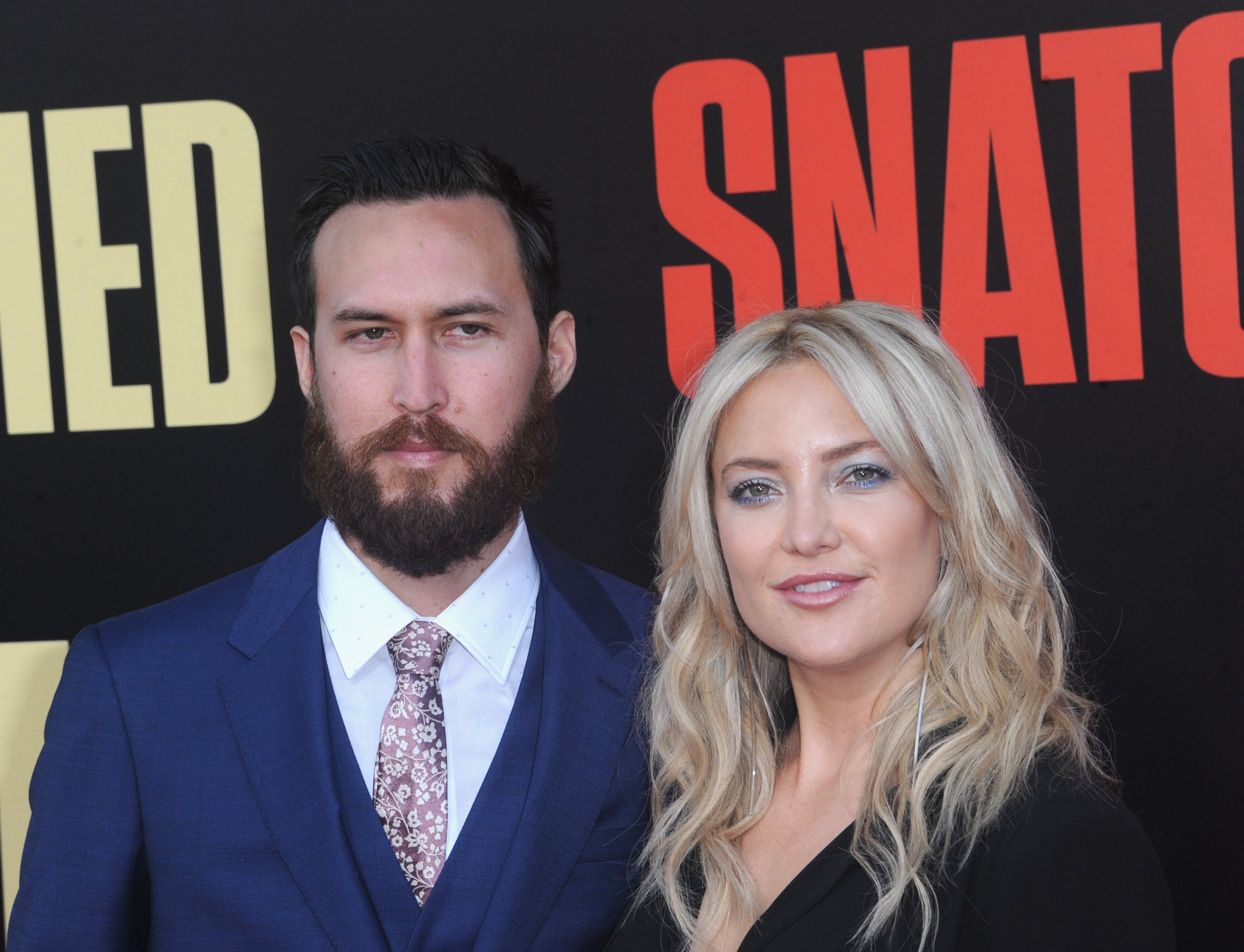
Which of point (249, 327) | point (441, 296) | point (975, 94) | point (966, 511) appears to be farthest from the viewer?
point (249, 327)

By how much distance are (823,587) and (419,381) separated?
0.67m

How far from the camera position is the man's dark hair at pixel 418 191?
1.97 m

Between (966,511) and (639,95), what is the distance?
1.42m

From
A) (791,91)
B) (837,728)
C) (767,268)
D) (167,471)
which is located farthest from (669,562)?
(167,471)

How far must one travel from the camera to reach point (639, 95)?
2.65 metres

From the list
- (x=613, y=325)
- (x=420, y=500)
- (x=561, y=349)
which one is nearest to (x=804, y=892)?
(x=420, y=500)

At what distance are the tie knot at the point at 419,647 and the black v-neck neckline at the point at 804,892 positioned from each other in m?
0.59

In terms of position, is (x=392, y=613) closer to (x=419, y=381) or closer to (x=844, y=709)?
(x=419, y=381)

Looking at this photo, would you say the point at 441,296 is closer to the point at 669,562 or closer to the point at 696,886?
the point at 669,562

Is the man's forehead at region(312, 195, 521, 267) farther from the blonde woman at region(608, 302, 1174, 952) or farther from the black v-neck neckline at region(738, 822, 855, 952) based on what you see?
the black v-neck neckline at region(738, 822, 855, 952)

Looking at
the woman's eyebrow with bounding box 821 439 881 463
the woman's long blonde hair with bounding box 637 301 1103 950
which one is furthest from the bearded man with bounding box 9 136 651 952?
the woman's eyebrow with bounding box 821 439 881 463

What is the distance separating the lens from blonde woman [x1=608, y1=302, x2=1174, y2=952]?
142cm

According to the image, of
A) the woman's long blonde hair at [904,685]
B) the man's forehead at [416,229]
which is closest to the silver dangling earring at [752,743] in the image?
the woman's long blonde hair at [904,685]

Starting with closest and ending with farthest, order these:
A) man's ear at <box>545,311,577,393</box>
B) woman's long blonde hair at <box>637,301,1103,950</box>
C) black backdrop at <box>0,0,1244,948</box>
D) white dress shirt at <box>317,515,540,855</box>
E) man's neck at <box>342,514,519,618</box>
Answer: woman's long blonde hair at <box>637,301,1103,950</box>
white dress shirt at <box>317,515,540,855</box>
man's neck at <box>342,514,519,618</box>
man's ear at <box>545,311,577,393</box>
black backdrop at <box>0,0,1244,948</box>
